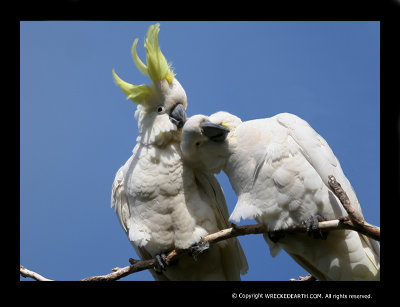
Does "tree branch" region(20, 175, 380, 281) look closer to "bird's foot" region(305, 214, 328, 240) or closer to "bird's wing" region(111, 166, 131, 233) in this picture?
"bird's foot" region(305, 214, 328, 240)

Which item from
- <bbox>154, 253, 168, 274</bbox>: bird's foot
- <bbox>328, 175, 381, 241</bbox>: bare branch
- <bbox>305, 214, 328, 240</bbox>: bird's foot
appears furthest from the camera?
<bbox>154, 253, 168, 274</bbox>: bird's foot

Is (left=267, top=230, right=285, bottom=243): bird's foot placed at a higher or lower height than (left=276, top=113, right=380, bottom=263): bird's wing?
lower

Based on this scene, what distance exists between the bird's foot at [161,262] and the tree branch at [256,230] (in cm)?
3

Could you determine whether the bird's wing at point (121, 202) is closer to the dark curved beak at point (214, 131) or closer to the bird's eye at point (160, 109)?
the bird's eye at point (160, 109)

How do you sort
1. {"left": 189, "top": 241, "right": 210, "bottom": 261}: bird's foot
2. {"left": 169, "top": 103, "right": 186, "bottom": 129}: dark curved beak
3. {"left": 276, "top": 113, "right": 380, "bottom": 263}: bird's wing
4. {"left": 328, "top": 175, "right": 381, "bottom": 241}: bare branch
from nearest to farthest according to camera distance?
{"left": 328, "top": 175, "right": 381, "bottom": 241}: bare branch, {"left": 276, "top": 113, "right": 380, "bottom": 263}: bird's wing, {"left": 189, "top": 241, "right": 210, "bottom": 261}: bird's foot, {"left": 169, "top": 103, "right": 186, "bottom": 129}: dark curved beak

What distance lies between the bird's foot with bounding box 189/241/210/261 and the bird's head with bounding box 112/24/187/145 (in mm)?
949

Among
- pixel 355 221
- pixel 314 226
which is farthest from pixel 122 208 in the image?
pixel 355 221

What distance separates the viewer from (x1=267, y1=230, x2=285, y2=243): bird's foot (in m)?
3.94

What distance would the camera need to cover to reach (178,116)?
4355 mm

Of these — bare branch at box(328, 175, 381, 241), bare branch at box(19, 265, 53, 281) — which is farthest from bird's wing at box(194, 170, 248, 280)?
bare branch at box(19, 265, 53, 281)

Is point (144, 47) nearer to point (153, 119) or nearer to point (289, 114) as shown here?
point (153, 119)

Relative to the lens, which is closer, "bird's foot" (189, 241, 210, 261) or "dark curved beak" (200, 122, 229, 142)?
"dark curved beak" (200, 122, 229, 142)

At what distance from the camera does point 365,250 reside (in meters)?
3.99
